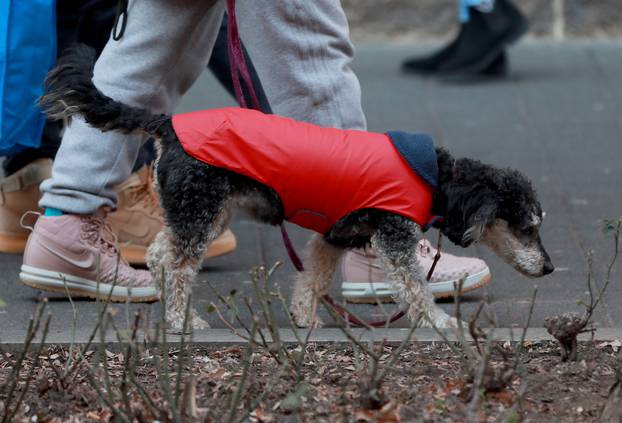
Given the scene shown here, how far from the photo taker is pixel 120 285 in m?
4.33

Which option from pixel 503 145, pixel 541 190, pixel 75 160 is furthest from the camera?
pixel 503 145

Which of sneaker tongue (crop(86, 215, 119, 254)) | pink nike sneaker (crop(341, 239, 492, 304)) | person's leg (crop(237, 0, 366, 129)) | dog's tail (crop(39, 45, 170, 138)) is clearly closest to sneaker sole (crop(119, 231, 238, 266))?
sneaker tongue (crop(86, 215, 119, 254))

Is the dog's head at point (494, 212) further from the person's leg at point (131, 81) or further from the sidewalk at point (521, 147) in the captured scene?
the person's leg at point (131, 81)

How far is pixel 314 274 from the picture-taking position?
13.7 ft

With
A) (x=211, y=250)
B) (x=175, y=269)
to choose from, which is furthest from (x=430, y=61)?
(x=175, y=269)

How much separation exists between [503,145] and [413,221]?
116 inches

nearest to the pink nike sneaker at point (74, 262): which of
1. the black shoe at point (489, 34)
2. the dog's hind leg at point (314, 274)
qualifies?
the dog's hind leg at point (314, 274)

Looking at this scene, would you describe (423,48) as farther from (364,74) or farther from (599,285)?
(599,285)

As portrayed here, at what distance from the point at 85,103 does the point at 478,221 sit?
4.42 feet

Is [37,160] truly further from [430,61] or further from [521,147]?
[430,61]

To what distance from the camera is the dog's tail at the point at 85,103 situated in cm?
373

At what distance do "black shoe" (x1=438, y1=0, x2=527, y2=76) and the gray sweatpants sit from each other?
3.99 metres

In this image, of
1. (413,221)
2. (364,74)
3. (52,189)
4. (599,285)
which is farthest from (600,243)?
(364,74)

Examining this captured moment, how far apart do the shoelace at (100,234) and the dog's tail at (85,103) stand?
24.0 inches
